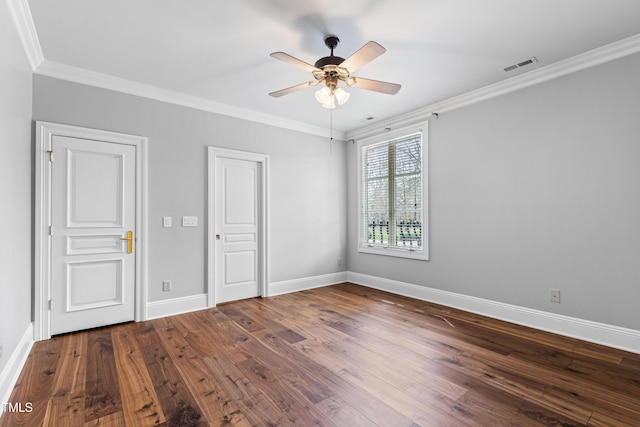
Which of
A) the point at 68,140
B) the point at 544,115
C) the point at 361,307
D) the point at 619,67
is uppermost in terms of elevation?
the point at 619,67

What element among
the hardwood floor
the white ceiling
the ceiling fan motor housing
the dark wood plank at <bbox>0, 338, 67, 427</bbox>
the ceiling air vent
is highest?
the white ceiling

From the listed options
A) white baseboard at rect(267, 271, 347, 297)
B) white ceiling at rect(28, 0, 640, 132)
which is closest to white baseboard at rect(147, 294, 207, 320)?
white baseboard at rect(267, 271, 347, 297)

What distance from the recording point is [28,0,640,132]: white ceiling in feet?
7.50

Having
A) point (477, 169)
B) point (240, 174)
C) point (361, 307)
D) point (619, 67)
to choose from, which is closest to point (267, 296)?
point (361, 307)

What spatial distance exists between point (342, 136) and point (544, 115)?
3.09 metres

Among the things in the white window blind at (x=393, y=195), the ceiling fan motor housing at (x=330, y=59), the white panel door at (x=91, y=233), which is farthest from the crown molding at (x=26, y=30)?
the white window blind at (x=393, y=195)

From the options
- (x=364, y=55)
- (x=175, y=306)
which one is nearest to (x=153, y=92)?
(x=175, y=306)

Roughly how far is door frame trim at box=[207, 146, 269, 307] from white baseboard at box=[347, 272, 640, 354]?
2.00 m

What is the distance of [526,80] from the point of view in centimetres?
335

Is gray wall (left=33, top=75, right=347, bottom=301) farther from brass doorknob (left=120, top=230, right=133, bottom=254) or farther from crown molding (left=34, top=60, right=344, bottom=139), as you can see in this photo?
brass doorknob (left=120, top=230, right=133, bottom=254)

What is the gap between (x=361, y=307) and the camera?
407 centimetres

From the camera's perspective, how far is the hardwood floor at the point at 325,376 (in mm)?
1862

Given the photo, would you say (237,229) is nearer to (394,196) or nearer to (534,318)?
(394,196)

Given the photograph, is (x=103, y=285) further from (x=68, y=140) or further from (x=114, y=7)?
(x=114, y=7)
